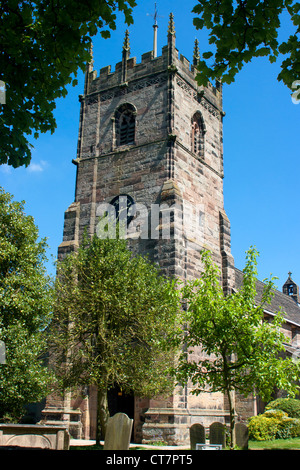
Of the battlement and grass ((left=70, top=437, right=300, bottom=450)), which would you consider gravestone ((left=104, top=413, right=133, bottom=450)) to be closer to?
grass ((left=70, top=437, right=300, bottom=450))

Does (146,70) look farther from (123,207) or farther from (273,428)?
(273,428)

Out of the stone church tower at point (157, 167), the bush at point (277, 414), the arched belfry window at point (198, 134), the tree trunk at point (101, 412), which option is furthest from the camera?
the arched belfry window at point (198, 134)

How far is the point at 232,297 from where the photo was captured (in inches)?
578

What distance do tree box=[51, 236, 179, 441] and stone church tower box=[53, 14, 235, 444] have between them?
9.33 ft

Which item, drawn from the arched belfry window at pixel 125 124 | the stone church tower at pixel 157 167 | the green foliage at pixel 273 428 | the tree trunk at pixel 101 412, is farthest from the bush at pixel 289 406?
the arched belfry window at pixel 125 124

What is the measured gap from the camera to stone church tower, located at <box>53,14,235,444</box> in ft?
69.2

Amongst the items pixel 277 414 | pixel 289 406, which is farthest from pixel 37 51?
pixel 289 406

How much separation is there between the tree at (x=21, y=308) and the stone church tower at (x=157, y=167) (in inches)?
133

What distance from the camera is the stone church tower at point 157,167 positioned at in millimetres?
21078

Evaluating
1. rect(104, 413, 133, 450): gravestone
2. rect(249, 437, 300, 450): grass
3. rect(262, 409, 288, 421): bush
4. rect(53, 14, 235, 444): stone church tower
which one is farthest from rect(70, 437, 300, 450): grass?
rect(104, 413, 133, 450): gravestone

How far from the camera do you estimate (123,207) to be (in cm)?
2314

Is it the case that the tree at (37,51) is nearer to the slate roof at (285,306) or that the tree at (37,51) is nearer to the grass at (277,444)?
the grass at (277,444)

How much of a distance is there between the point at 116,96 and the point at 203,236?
8.87 meters

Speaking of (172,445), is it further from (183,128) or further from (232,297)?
(183,128)
